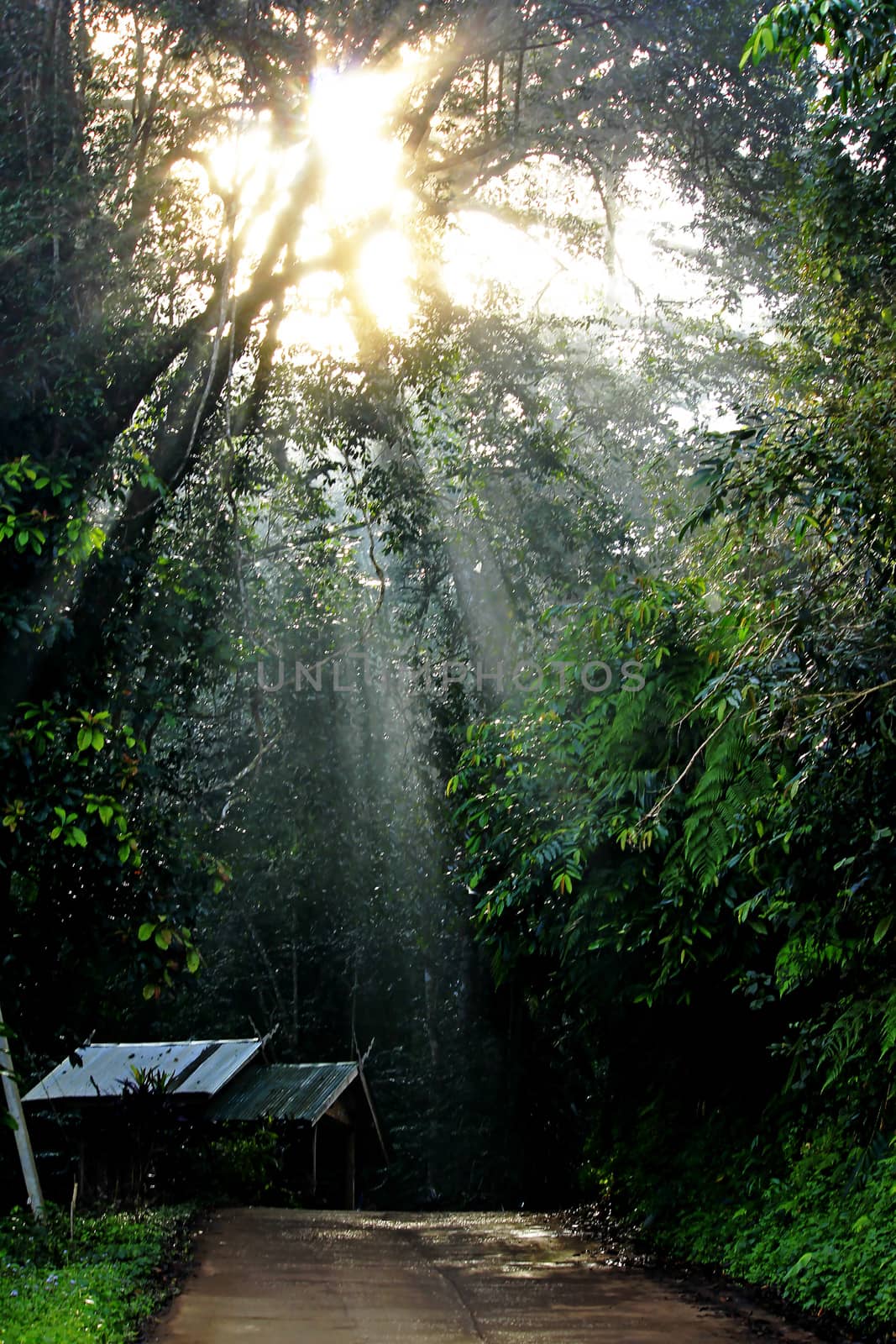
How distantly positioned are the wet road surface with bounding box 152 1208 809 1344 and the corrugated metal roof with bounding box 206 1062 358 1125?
13.8ft

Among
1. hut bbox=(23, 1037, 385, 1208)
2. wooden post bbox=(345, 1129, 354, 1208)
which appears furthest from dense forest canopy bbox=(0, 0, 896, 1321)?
wooden post bbox=(345, 1129, 354, 1208)

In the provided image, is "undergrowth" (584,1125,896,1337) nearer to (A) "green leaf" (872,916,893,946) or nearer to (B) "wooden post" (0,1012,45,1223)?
(A) "green leaf" (872,916,893,946)

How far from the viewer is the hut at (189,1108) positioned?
13016mm

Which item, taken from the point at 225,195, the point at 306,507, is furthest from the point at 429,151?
the point at 306,507

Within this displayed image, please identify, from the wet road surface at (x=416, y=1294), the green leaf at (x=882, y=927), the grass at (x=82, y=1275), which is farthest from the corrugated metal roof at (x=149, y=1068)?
the green leaf at (x=882, y=927)

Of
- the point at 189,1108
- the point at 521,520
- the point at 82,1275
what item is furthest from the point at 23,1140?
the point at 521,520

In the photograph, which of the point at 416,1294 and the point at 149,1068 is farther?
the point at 149,1068

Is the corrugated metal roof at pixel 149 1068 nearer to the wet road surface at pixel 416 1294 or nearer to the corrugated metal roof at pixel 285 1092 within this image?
the corrugated metal roof at pixel 285 1092

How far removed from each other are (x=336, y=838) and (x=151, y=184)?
12.8 meters

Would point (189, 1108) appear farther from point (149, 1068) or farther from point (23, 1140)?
point (23, 1140)

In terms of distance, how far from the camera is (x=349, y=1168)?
17.2m

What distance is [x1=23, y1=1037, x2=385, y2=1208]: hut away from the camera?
1302cm

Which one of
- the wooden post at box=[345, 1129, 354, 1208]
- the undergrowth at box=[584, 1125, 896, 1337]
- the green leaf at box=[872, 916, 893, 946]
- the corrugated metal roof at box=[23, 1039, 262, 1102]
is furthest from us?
the wooden post at box=[345, 1129, 354, 1208]

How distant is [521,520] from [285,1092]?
8.19 metres
